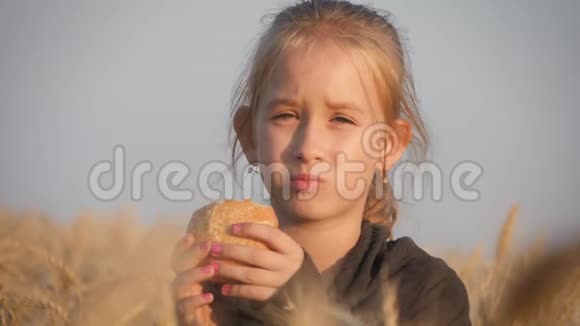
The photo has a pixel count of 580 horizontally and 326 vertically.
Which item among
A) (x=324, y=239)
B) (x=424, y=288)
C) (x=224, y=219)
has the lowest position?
(x=424, y=288)

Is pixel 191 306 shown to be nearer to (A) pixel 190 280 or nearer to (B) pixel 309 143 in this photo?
(A) pixel 190 280

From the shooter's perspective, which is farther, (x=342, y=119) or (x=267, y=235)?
(x=342, y=119)

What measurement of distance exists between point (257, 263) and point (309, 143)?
1.75 ft

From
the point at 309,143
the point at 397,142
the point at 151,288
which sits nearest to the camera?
the point at 151,288

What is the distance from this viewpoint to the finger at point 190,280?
190 centimetres

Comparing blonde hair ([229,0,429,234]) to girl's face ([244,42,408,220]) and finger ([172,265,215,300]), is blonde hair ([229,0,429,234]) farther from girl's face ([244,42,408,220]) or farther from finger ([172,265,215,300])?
finger ([172,265,215,300])

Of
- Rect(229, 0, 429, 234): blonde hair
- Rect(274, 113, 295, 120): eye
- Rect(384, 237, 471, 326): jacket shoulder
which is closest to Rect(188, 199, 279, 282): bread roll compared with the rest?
Rect(274, 113, 295, 120): eye

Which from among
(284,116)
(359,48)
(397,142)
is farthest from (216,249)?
(397,142)

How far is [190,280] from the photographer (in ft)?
6.25

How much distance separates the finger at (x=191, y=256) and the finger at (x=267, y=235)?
86 millimetres

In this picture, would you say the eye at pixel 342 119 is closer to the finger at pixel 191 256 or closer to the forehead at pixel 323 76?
the forehead at pixel 323 76

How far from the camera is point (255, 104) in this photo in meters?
2.84

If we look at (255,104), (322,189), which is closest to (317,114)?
(322,189)

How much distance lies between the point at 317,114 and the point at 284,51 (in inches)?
13.0
